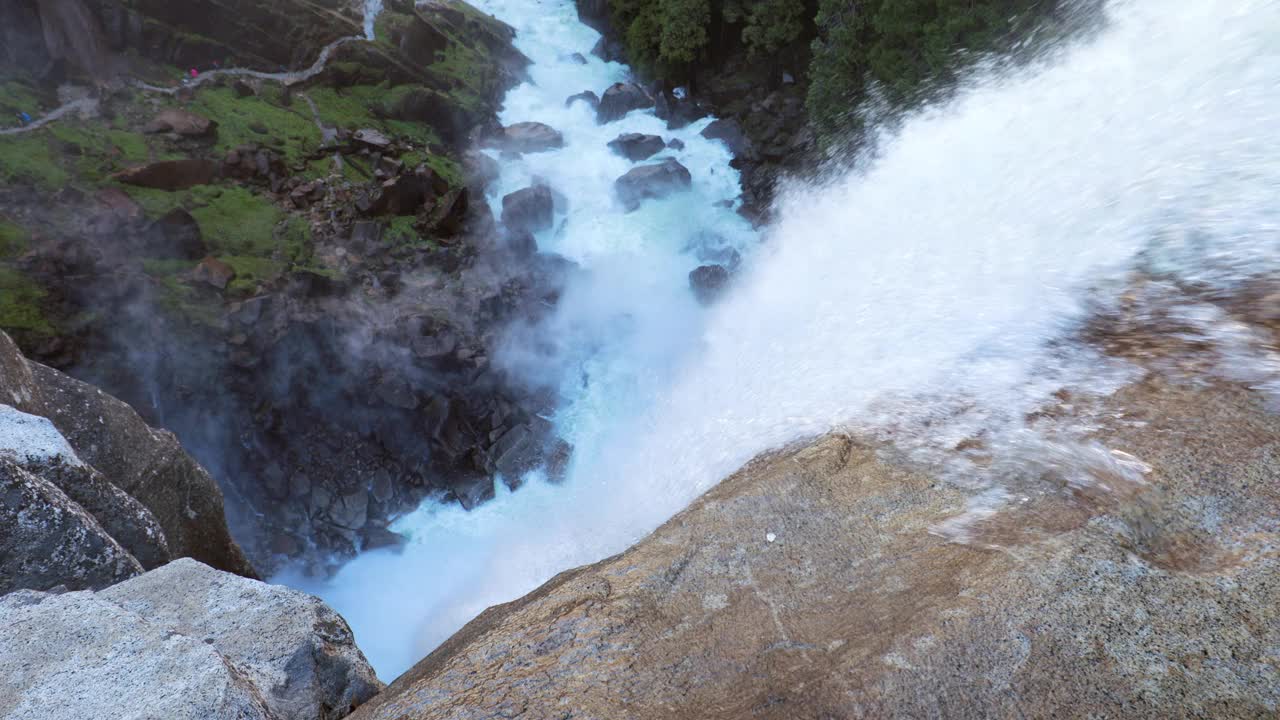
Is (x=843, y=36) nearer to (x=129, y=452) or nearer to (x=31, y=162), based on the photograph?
(x=129, y=452)

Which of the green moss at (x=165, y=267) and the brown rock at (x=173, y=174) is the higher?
the brown rock at (x=173, y=174)

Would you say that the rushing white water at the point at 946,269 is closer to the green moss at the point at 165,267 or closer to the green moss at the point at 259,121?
the green moss at the point at 165,267

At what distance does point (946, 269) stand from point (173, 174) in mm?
26680

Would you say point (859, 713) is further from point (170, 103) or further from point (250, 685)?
point (170, 103)

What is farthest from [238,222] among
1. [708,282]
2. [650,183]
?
[708,282]

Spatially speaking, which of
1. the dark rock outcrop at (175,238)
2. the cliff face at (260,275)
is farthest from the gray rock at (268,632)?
the dark rock outcrop at (175,238)

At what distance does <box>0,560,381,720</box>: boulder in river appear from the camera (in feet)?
13.3

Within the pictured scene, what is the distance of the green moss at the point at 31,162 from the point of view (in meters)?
21.0

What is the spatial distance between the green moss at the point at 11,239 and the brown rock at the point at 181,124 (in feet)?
25.0

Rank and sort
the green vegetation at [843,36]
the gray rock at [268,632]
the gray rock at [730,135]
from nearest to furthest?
the gray rock at [268,632] → the green vegetation at [843,36] → the gray rock at [730,135]

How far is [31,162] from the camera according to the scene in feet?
71.1

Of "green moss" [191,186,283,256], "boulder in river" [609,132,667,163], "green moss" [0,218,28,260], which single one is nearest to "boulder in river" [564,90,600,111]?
"boulder in river" [609,132,667,163]

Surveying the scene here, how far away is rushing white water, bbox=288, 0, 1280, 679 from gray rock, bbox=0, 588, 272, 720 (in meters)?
4.80

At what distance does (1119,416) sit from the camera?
15.0ft
